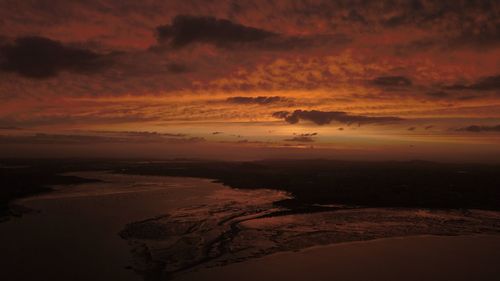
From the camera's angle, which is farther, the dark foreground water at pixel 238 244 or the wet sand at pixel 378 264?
the dark foreground water at pixel 238 244

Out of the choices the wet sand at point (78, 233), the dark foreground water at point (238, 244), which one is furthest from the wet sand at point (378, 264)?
the wet sand at point (78, 233)

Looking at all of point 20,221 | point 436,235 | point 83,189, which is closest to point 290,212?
point 436,235

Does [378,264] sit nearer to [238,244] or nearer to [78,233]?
[238,244]

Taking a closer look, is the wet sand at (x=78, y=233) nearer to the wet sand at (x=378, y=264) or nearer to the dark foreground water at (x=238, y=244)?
the dark foreground water at (x=238, y=244)

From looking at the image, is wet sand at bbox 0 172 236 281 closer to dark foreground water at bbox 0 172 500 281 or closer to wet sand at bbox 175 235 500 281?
dark foreground water at bbox 0 172 500 281

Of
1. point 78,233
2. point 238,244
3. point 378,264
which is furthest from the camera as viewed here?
point 78,233

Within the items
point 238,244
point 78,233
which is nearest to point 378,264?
point 238,244

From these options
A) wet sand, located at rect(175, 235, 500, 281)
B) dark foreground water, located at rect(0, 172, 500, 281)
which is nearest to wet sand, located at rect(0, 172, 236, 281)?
dark foreground water, located at rect(0, 172, 500, 281)
